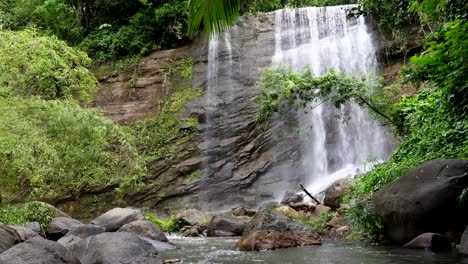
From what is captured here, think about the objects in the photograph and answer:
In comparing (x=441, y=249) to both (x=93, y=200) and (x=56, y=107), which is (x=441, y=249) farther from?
(x=93, y=200)

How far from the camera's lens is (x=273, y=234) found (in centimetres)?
1035

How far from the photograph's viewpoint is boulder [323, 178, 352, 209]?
607 inches

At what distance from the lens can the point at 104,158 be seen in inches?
651

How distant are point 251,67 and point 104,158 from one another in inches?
408

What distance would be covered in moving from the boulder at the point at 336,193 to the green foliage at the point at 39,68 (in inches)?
366

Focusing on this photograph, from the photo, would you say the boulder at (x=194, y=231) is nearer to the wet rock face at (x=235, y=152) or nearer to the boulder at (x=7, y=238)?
the wet rock face at (x=235, y=152)

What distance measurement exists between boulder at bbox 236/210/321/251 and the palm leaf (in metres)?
6.39

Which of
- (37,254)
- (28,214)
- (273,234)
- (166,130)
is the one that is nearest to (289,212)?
(273,234)

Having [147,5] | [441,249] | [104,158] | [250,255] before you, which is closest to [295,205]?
[104,158]

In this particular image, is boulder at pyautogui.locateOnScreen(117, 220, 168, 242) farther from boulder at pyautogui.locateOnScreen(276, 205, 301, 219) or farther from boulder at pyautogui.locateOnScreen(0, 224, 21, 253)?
boulder at pyautogui.locateOnScreen(276, 205, 301, 219)

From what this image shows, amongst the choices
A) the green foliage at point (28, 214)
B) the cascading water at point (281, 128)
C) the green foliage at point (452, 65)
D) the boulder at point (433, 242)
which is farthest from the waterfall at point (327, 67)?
the green foliage at point (452, 65)

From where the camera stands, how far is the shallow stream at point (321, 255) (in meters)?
7.52

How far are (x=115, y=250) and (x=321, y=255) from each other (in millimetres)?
3721

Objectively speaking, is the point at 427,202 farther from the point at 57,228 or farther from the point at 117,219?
the point at 57,228
